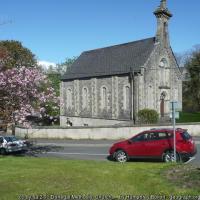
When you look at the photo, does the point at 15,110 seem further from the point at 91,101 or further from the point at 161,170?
the point at 91,101

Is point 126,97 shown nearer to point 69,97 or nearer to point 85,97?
point 85,97

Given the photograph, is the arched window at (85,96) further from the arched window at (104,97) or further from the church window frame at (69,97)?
the arched window at (104,97)

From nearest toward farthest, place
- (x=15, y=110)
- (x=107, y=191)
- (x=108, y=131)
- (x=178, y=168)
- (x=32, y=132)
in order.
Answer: (x=107, y=191)
(x=178, y=168)
(x=15, y=110)
(x=108, y=131)
(x=32, y=132)

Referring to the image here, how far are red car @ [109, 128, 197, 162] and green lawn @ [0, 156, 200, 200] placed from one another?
293 inches

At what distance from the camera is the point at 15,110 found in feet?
68.7

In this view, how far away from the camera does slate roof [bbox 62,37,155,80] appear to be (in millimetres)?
50859

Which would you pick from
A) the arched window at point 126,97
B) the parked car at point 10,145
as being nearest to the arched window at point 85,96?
the arched window at point 126,97

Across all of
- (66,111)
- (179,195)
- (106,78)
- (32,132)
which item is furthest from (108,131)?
(179,195)

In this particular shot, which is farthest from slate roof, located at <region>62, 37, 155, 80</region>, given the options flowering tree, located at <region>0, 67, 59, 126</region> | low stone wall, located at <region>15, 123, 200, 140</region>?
flowering tree, located at <region>0, 67, 59, 126</region>

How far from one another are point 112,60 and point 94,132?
1849 centimetres

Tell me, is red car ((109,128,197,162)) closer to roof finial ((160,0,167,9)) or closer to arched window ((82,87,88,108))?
roof finial ((160,0,167,9))

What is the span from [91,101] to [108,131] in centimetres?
1852

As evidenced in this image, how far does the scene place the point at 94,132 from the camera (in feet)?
130

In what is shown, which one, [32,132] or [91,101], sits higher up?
[91,101]
